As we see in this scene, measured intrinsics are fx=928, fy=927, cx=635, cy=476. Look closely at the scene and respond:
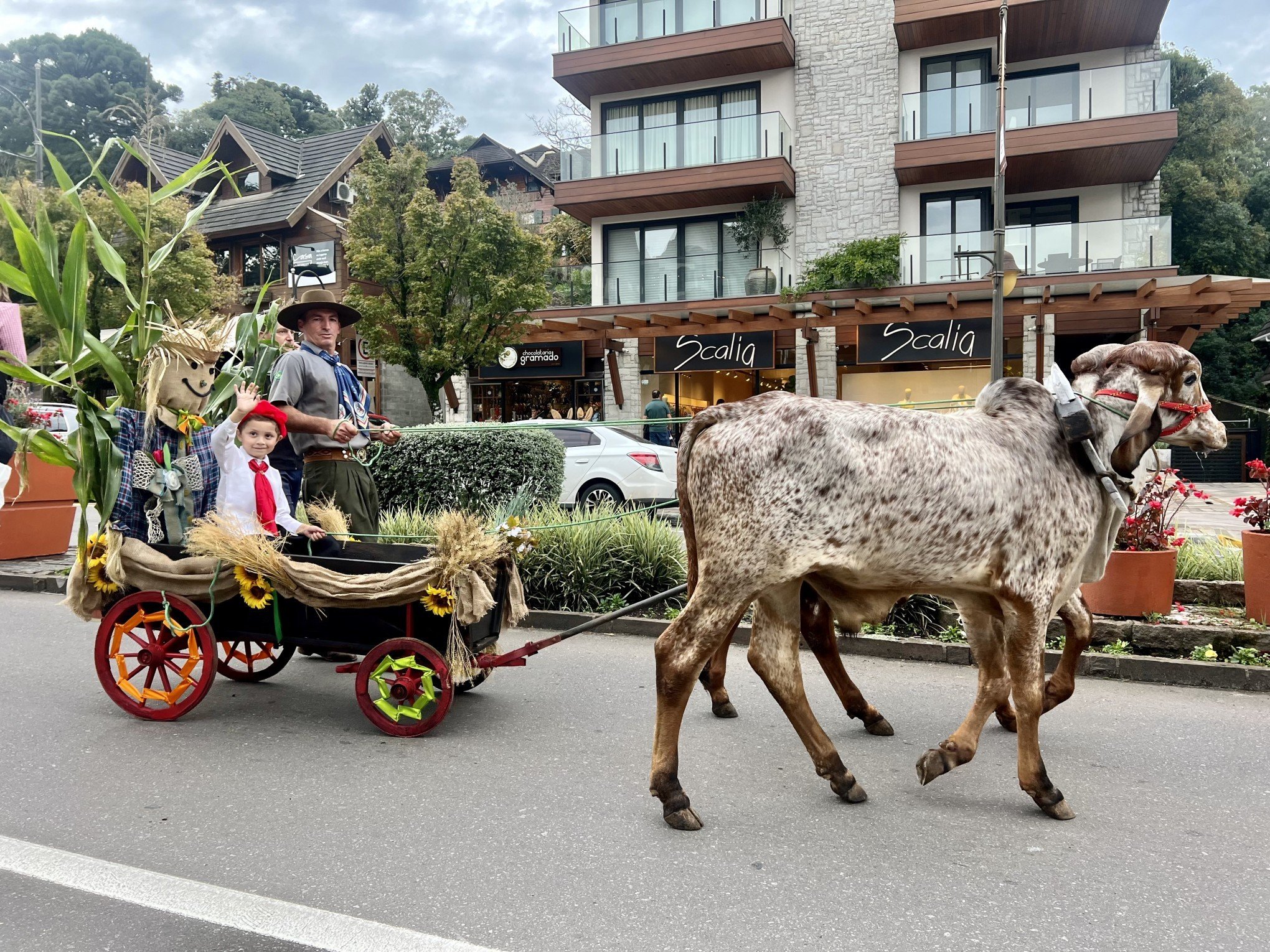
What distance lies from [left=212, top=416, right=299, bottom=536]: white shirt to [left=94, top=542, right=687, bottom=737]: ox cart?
266 millimetres

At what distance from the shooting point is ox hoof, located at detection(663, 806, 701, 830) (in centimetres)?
356

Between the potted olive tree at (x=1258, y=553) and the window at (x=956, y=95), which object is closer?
the potted olive tree at (x=1258, y=553)

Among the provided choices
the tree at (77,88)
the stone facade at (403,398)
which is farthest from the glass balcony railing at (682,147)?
the tree at (77,88)

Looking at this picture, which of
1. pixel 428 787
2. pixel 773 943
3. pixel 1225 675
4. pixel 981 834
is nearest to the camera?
pixel 773 943

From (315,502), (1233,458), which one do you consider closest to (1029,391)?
(315,502)

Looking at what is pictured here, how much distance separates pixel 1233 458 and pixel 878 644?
2234 cm

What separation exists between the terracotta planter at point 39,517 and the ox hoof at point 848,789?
9.19 metres

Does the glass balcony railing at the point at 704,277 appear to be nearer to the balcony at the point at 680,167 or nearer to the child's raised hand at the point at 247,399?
the balcony at the point at 680,167

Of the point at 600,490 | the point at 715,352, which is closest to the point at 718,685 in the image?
the point at 600,490

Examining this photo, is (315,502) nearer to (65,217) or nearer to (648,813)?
(648,813)

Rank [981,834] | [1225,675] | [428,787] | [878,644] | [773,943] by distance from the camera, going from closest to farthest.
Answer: [773,943] → [981,834] → [428,787] → [1225,675] → [878,644]

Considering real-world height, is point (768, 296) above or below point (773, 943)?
above

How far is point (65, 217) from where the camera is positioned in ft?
74.4

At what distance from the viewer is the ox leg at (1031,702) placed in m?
3.66
